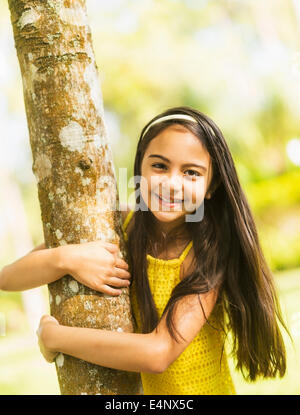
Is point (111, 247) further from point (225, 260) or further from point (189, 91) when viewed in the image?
point (189, 91)

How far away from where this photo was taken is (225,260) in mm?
1986

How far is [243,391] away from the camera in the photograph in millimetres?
4219

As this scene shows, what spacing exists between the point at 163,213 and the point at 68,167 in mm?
470

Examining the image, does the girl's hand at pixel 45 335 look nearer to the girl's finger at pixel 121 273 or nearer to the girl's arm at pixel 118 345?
the girl's arm at pixel 118 345

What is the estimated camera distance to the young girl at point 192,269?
68.7 inches

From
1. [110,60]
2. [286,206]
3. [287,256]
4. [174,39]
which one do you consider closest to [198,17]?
Result: [174,39]

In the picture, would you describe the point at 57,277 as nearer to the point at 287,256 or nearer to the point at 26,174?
the point at 287,256

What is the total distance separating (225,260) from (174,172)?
49 cm

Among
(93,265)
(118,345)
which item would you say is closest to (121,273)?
(93,265)

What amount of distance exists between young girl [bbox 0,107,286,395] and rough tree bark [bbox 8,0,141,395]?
80mm

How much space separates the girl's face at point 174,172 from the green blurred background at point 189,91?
756 cm

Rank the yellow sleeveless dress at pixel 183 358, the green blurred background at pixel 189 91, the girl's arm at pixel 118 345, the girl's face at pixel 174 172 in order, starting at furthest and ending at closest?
the green blurred background at pixel 189 91, the yellow sleeveless dress at pixel 183 358, the girl's face at pixel 174 172, the girl's arm at pixel 118 345

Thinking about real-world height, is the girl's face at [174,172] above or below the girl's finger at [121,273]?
above

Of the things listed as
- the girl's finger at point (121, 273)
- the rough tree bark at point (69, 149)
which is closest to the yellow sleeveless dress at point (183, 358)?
the girl's finger at point (121, 273)
